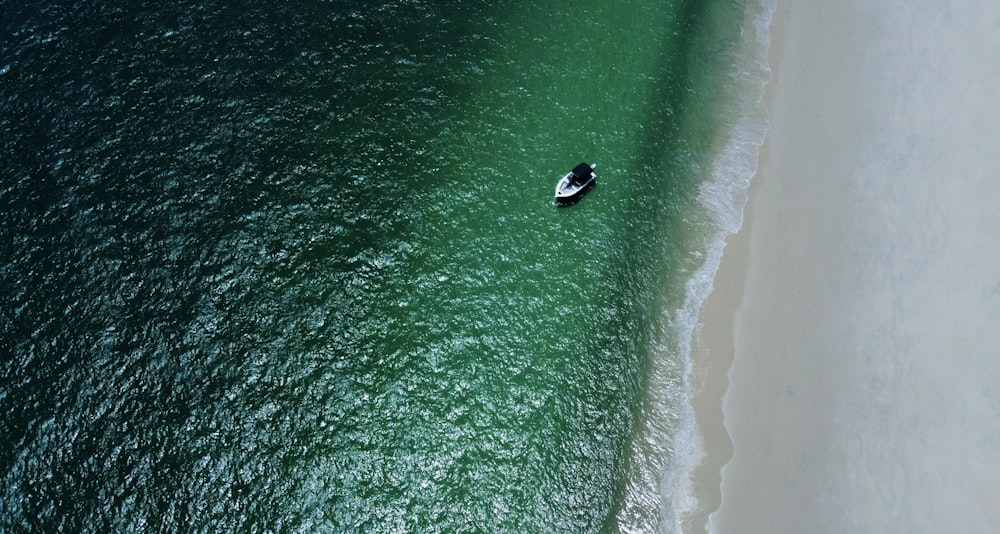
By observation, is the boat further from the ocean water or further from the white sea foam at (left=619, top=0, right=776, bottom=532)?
the white sea foam at (left=619, top=0, right=776, bottom=532)

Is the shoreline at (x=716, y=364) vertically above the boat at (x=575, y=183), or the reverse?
the boat at (x=575, y=183)

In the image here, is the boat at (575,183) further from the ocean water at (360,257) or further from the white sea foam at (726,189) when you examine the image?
the white sea foam at (726,189)

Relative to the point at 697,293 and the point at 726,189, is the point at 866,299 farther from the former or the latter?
the point at 726,189

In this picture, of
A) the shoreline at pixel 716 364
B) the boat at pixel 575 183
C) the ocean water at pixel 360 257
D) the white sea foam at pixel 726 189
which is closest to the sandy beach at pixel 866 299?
the shoreline at pixel 716 364

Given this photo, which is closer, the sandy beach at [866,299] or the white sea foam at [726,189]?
the sandy beach at [866,299]

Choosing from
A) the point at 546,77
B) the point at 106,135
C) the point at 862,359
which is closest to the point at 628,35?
the point at 546,77
